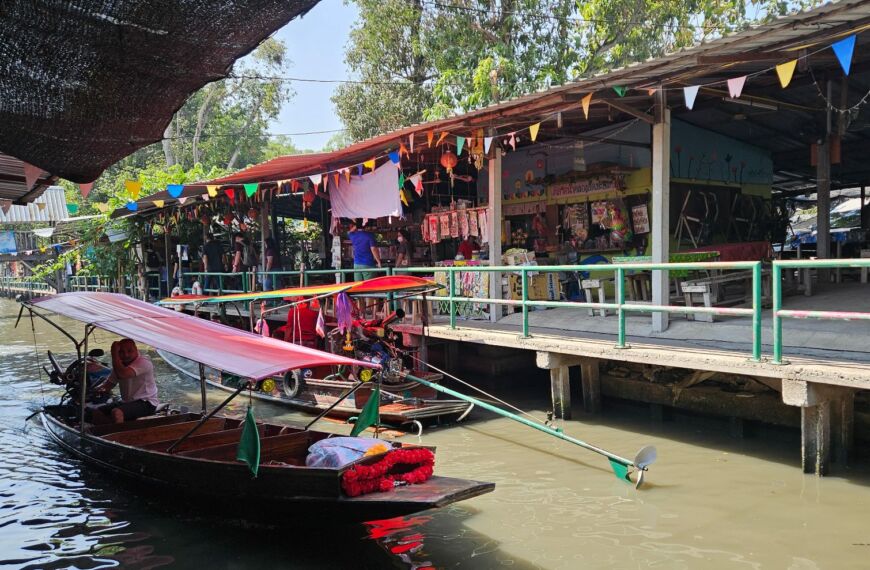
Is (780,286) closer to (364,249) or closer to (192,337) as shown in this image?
(192,337)

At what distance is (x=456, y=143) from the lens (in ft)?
33.4

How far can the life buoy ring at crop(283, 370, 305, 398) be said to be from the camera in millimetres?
9914

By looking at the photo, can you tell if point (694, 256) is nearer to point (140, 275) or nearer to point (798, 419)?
point (798, 419)

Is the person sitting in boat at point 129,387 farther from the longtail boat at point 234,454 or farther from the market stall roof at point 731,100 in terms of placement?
the market stall roof at point 731,100

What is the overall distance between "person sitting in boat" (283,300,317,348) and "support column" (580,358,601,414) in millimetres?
4359

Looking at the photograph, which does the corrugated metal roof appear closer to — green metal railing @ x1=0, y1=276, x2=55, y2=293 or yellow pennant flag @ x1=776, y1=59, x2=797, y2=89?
green metal railing @ x1=0, y1=276, x2=55, y2=293

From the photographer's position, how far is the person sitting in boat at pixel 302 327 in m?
10.6

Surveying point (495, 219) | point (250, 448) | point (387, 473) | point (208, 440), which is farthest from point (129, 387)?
point (495, 219)

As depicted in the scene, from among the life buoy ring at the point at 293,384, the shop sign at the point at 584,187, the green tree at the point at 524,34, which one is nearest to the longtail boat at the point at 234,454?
the life buoy ring at the point at 293,384

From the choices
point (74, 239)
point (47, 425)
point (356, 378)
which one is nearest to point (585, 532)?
point (356, 378)

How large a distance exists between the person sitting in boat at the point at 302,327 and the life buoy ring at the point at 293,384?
2.08ft

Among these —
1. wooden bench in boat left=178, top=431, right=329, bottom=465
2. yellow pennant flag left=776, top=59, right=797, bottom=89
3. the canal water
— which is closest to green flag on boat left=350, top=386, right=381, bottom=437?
wooden bench in boat left=178, top=431, right=329, bottom=465

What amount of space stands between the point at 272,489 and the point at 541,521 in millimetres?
2442

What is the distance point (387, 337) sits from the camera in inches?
380
